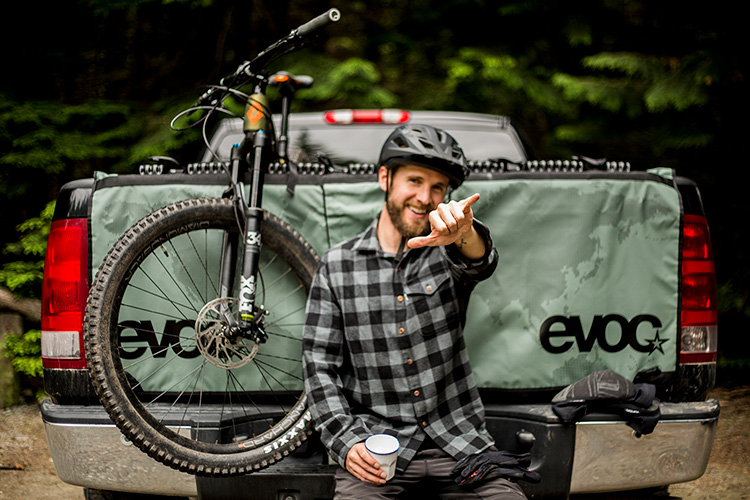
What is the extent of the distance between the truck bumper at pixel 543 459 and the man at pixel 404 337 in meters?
0.19

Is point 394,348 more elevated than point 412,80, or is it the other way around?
point 412,80

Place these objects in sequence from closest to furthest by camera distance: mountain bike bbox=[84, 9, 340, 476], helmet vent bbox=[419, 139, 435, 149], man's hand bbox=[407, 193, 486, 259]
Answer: man's hand bbox=[407, 193, 486, 259], mountain bike bbox=[84, 9, 340, 476], helmet vent bbox=[419, 139, 435, 149]

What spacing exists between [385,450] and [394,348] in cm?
41

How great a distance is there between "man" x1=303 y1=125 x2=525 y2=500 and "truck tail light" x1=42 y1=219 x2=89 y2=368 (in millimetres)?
908

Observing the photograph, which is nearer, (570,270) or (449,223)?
(449,223)

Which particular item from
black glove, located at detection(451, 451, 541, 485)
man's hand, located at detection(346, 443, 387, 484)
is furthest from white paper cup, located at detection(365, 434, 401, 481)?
black glove, located at detection(451, 451, 541, 485)

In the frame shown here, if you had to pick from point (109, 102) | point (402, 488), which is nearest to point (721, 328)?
point (402, 488)

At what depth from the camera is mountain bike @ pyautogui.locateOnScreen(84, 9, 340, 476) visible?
2.18m

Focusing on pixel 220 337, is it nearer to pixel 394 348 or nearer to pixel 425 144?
pixel 394 348

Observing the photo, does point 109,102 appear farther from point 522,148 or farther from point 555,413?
point 555,413

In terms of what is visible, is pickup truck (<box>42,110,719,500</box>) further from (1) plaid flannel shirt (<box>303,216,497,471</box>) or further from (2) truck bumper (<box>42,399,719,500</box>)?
(1) plaid flannel shirt (<box>303,216,497,471</box>)

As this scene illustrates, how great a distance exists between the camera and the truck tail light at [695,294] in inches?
95.8

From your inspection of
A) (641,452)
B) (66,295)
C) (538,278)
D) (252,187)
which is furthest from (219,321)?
(641,452)

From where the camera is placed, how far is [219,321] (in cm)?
226
